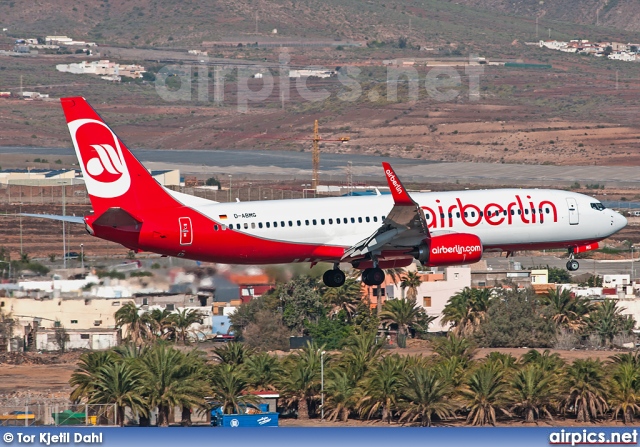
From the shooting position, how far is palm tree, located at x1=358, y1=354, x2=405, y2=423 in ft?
228

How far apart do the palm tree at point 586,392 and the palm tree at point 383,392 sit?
906cm

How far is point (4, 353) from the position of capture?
89125mm

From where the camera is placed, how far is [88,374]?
68250mm

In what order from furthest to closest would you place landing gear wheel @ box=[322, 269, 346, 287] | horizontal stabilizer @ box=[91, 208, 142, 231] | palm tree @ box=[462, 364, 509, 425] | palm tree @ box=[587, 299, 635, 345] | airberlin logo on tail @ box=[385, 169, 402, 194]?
palm tree @ box=[587, 299, 635, 345], palm tree @ box=[462, 364, 509, 425], landing gear wheel @ box=[322, 269, 346, 287], airberlin logo on tail @ box=[385, 169, 402, 194], horizontal stabilizer @ box=[91, 208, 142, 231]

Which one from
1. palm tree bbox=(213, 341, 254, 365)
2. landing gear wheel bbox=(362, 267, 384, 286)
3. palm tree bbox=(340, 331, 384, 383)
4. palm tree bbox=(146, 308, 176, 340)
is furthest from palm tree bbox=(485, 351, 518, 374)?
palm tree bbox=(146, 308, 176, 340)

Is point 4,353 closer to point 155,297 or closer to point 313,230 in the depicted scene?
point 155,297

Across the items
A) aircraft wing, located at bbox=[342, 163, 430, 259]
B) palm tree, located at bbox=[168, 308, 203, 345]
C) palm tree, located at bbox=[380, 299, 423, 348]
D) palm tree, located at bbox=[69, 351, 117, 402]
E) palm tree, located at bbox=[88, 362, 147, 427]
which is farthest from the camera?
palm tree, located at bbox=[380, 299, 423, 348]

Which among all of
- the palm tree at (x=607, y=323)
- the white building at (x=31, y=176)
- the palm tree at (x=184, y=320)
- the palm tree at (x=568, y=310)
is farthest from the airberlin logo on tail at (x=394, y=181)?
the white building at (x=31, y=176)

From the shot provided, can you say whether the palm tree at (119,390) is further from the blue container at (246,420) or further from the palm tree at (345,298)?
the palm tree at (345,298)

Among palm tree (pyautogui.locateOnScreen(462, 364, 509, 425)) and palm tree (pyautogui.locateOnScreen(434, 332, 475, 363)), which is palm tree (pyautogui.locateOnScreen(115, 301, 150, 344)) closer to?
palm tree (pyautogui.locateOnScreen(434, 332, 475, 363))

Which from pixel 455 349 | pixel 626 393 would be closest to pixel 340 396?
pixel 455 349

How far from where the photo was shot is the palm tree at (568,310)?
97.2 meters

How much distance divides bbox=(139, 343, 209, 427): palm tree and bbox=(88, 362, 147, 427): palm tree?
0.56 m

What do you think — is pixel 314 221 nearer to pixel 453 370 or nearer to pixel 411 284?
pixel 453 370
